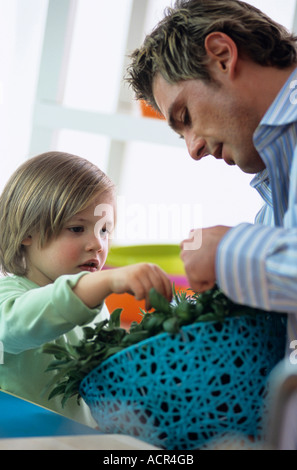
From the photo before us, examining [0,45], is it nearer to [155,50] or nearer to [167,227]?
[167,227]

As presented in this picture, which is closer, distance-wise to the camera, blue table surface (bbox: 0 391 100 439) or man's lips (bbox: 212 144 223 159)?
blue table surface (bbox: 0 391 100 439)

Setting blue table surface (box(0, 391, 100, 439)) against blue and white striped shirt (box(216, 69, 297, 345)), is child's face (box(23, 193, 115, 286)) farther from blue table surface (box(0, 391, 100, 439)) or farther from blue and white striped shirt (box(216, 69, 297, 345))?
blue and white striped shirt (box(216, 69, 297, 345))

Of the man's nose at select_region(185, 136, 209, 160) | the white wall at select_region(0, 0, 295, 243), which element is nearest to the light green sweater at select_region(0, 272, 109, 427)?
the man's nose at select_region(185, 136, 209, 160)

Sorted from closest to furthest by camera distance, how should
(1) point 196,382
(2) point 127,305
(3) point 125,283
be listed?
1. (1) point 196,382
2. (3) point 125,283
3. (2) point 127,305

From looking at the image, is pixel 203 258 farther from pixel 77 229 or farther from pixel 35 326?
pixel 77 229

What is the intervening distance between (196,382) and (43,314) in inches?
10.6

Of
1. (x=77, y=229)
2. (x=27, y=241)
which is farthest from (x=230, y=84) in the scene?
(x=27, y=241)

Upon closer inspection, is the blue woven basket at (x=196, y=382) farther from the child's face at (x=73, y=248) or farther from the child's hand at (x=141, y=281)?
the child's face at (x=73, y=248)

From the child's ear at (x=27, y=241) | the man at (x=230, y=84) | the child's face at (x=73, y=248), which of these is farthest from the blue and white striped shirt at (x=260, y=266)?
the child's ear at (x=27, y=241)

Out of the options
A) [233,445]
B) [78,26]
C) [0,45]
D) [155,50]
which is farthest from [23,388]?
[78,26]

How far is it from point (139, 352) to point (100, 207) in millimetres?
566

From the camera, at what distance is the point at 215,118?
3.29 feet

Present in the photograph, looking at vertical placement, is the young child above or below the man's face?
below

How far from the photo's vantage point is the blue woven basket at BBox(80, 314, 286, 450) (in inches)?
25.2
